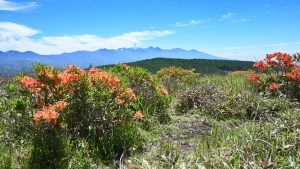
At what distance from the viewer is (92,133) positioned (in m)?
6.16

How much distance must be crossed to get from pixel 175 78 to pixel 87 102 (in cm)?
1031

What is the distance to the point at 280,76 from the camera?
11383 millimetres

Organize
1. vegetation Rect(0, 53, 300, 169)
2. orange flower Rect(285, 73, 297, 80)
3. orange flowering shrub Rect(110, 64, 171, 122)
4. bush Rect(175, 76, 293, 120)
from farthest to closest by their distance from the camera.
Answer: orange flower Rect(285, 73, 297, 80) < bush Rect(175, 76, 293, 120) < orange flowering shrub Rect(110, 64, 171, 122) < vegetation Rect(0, 53, 300, 169)

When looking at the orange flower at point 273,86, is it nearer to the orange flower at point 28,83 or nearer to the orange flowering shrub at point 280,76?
the orange flowering shrub at point 280,76

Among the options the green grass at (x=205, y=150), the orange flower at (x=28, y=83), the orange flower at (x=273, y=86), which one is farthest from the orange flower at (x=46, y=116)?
the orange flower at (x=273, y=86)

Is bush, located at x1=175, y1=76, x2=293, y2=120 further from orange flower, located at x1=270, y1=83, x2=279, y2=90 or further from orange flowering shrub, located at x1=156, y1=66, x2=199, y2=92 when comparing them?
orange flowering shrub, located at x1=156, y1=66, x2=199, y2=92

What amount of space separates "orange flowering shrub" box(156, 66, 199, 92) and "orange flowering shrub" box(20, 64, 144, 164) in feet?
25.9

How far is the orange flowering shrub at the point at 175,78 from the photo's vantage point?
14672 millimetres

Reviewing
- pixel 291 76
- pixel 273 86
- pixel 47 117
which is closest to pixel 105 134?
pixel 47 117

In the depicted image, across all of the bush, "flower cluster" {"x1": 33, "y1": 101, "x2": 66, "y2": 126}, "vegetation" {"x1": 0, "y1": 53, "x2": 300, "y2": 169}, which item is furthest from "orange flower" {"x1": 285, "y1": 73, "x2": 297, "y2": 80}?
"flower cluster" {"x1": 33, "y1": 101, "x2": 66, "y2": 126}

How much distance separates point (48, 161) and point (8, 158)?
54cm

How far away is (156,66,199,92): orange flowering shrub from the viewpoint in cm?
1467

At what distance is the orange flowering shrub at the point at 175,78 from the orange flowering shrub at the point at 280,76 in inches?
142

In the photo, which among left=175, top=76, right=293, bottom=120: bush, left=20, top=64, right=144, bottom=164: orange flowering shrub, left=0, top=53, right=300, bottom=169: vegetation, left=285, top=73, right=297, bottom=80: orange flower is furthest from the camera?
left=285, top=73, right=297, bottom=80: orange flower
